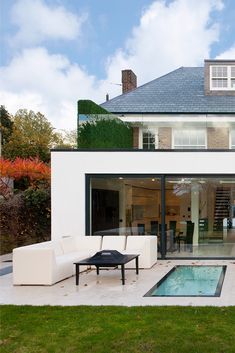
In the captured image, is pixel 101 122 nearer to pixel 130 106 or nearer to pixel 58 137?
pixel 130 106

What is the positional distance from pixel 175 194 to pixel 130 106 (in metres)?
8.96

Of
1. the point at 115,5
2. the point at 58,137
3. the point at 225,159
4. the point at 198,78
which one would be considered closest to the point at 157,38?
the point at 115,5

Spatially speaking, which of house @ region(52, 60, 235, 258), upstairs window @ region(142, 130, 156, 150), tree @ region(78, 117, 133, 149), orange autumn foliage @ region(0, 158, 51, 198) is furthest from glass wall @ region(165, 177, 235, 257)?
orange autumn foliage @ region(0, 158, 51, 198)

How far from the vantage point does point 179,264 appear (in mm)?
14023

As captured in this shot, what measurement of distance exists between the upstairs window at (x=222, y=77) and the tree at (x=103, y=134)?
9504 mm

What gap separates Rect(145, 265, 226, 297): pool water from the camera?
368 inches

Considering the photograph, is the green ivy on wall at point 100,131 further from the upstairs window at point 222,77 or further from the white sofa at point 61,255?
the upstairs window at point 222,77

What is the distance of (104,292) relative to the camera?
962cm

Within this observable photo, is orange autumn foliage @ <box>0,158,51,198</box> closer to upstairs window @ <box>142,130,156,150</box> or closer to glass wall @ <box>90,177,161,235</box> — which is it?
upstairs window @ <box>142,130,156,150</box>

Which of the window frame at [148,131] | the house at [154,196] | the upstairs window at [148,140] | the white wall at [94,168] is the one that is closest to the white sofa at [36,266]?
the white wall at [94,168]

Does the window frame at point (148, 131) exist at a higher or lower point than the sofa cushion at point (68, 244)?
higher

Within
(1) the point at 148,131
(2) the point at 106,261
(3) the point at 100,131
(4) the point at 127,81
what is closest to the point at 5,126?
(4) the point at 127,81

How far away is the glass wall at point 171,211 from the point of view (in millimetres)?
15289

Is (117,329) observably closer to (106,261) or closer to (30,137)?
(106,261)
